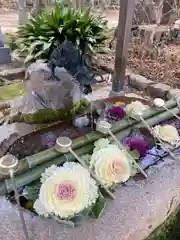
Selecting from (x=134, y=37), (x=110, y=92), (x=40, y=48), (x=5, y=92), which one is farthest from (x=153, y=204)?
(x=134, y=37)

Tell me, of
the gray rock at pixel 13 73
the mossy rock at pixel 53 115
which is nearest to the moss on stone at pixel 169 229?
the mossy rock at pixel 53 115

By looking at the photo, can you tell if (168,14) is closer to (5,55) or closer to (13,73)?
(5,55)

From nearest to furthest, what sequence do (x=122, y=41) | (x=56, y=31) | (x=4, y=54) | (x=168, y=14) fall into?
(x=56, y=31)
(x=122, y=41)
(x=4, y=54)
(x=168, y=14)

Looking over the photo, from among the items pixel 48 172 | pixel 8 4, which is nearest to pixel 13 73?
pixel 48 172

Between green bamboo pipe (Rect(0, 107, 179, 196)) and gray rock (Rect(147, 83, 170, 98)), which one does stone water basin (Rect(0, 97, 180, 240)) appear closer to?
green bamboo pipe (Rect(0, 107, 179, 196))

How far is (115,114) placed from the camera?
1.11m

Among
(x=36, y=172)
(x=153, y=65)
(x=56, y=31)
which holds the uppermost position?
(x=56, y=31)

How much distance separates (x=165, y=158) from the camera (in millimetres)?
957

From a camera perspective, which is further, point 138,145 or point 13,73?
point 13,73

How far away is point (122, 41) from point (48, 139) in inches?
42.5

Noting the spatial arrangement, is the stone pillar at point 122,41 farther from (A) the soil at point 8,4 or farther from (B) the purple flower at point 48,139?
(A) the soil at point 8,4

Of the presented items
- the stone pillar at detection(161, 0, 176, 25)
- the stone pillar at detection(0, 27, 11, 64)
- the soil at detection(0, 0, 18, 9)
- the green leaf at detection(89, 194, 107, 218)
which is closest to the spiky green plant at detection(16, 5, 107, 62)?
the green leaf at detection(89, 194, 107, 218)

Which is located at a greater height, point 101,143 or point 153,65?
point 101,143


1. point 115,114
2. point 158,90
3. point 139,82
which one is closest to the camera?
point 115,114
